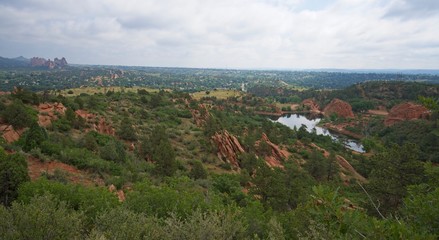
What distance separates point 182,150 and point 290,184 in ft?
50.5

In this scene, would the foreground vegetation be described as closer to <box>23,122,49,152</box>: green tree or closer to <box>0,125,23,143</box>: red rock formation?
<box>23,122,49,152</box>: green tree

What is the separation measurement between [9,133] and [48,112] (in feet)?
29.2

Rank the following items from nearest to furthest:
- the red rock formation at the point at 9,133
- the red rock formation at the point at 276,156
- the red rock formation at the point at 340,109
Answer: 1. the red rock formation at the point at 9,133
2. the red rock formation at the point at 276,156
3. the red rock formation at the point at 340,109

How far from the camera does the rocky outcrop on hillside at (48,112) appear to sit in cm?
3023

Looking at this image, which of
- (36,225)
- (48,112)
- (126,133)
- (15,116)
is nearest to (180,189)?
(36,225)

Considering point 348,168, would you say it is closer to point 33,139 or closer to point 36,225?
point 33,139

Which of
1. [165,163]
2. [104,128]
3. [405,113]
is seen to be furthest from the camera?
[405,113]

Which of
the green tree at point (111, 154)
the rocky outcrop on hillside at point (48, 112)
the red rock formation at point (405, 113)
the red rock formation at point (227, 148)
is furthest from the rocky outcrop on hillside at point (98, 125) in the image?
the red rock formation at point (405, 113)

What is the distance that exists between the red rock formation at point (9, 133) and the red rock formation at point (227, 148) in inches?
918

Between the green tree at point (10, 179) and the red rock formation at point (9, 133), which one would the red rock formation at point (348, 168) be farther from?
the green tree at point (10, 179)

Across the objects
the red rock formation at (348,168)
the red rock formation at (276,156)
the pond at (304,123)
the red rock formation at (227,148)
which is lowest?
the pond at (304,123)

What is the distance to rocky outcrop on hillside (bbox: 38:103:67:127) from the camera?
3023cm

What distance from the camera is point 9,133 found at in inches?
955

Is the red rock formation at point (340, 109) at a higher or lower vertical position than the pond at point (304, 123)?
higher
